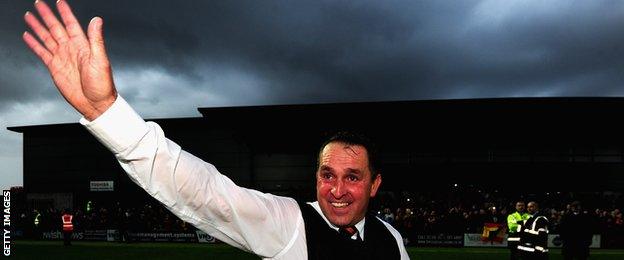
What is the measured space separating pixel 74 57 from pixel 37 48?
0.20 meters

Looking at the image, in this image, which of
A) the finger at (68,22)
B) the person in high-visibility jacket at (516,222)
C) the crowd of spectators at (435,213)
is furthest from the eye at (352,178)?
the crowd of spectators at (435,213)

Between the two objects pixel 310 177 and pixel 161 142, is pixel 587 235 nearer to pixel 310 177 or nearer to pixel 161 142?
pixel 161 142

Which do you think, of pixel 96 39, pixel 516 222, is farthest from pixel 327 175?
pixel 516 222

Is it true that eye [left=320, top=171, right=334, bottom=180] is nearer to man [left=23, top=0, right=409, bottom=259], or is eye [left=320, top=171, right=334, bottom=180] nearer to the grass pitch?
man [left=23, top=0, right=409, bottom=259]

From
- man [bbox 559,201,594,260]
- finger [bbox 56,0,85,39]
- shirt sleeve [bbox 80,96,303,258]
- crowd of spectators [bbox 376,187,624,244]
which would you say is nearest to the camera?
shirt sleeve [bbox 80,96,303,258]

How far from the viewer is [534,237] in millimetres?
12039

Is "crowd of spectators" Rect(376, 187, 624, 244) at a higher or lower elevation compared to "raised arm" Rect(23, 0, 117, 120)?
lower

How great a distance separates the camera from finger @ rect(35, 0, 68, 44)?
2.06 m

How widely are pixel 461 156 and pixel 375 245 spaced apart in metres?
31.3

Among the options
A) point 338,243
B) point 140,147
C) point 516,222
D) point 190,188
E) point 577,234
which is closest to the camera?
point 140,147

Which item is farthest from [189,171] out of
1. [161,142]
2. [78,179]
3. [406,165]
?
[78,179]

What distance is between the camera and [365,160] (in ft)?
8.55

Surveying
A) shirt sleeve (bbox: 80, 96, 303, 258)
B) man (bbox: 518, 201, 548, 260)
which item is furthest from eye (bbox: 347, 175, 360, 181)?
man (bbox: 518, 201, 548, 260)

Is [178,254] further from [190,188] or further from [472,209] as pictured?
[190,188]
